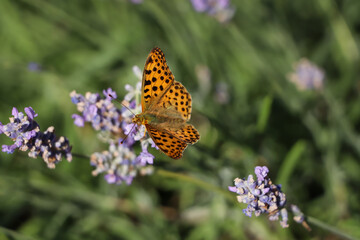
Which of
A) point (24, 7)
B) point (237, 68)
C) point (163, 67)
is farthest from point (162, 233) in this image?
point (24, 7)

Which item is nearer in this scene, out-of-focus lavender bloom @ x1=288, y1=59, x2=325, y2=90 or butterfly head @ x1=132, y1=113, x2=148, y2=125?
butterfly head @ x1=132, y1=113, x2=148, y2=125

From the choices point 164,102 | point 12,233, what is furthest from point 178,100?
point 12,233

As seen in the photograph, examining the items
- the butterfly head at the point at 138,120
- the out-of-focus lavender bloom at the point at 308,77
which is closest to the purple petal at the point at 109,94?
the butterfly head at the point at 138,120

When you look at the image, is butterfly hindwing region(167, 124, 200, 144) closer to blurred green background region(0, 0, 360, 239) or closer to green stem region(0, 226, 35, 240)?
blurred green background region(0, 0, 360, 239)

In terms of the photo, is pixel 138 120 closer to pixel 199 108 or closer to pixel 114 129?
pixel 114 129

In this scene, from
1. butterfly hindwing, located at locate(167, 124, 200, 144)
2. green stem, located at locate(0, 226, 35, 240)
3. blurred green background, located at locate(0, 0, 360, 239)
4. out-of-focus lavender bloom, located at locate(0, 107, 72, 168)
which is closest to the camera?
out-of-focus lavender bloom, located at locate(0, 107, 72, 168)

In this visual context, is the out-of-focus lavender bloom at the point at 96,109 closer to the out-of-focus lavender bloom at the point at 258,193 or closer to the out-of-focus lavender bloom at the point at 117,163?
the out-of-focus lavender bloom at the point at 117,163

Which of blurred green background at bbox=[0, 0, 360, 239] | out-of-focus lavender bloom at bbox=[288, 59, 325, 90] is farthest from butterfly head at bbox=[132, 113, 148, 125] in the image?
out-of-focus lavender bloom at bbox=[288, 59, 325, 90]
